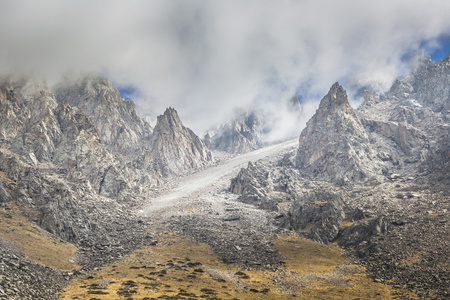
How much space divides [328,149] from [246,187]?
70302 mm

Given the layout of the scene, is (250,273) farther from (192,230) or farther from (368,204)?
(368,204)

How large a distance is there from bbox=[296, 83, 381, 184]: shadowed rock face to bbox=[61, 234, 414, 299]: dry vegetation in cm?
9527

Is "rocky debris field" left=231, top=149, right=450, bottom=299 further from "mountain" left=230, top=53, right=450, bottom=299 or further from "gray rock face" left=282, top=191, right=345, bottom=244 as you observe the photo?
"mountain" left=230, top=53, right=450, bottom=299

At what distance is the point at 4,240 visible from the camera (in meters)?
53.6

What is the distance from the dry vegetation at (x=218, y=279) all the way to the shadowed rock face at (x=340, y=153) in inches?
3751

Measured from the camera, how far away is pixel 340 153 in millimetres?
171875

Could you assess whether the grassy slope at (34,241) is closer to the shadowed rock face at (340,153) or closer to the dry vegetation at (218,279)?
the dry vegetation at (218,279)

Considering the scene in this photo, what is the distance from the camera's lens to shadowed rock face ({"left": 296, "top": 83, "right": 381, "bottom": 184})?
158m

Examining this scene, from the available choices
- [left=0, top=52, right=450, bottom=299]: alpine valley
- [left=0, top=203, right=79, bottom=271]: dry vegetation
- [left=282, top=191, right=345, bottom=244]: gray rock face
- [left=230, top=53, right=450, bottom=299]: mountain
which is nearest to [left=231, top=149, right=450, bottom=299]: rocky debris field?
[left=282, top=191, right=345, bottom=244]: gray rock face

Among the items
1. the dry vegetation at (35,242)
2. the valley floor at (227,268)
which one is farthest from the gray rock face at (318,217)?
the dry vegetation at (35,242)

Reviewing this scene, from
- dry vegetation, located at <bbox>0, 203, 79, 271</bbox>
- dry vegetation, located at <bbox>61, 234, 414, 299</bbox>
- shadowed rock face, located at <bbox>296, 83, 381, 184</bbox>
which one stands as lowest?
dry vegetation, located at <bbox>61, 234, 414, 299</bbox>

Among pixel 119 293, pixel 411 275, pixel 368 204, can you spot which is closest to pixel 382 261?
pixel 411 275

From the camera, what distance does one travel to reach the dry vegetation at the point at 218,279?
46.8 meters

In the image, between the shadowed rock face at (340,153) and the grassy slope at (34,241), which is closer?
the grassy slope at (34,241)
